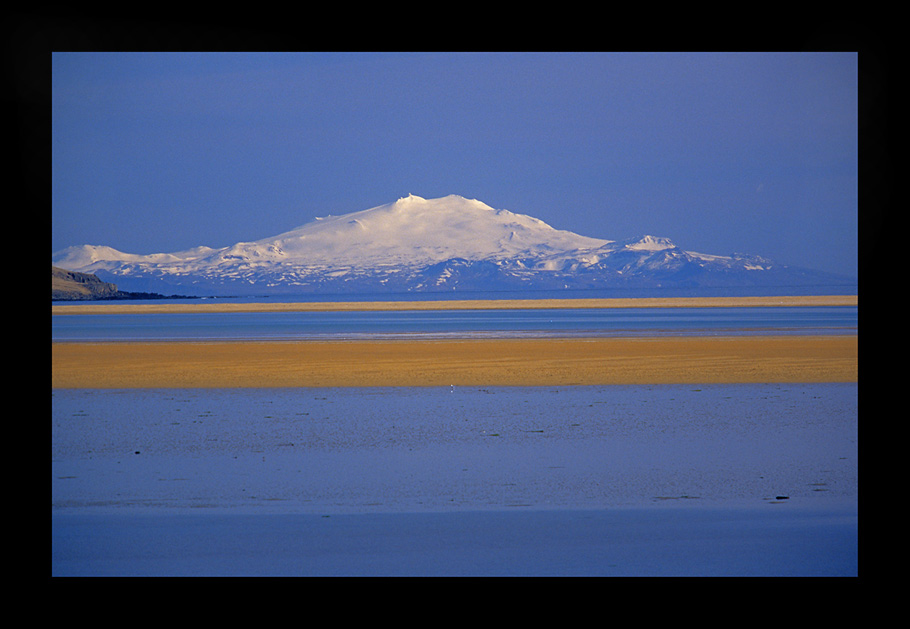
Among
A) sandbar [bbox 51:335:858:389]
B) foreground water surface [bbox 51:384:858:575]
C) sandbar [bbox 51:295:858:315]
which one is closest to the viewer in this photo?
foreground water surface [bbox 51:384:858:575]

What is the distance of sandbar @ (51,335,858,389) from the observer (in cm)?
1459

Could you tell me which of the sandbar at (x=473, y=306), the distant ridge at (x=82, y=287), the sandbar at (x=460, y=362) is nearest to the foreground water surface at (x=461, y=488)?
the sandbar at (x=460, y=362)

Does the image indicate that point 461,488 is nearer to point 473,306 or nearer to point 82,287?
point 473,306

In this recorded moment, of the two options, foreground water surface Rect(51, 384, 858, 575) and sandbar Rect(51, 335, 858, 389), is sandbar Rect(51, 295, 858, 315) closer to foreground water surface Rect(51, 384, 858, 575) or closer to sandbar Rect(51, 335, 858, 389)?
sandbar Rect(51, 335, 858, 389)

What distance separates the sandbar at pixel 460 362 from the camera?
575 inches

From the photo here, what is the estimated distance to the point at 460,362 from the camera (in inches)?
679

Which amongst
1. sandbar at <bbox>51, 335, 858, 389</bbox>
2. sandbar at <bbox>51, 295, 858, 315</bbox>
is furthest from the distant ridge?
sandbar at <bbox>51, 335, 858, 389</bbox>

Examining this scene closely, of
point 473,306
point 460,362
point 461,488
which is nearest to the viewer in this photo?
point 461,488

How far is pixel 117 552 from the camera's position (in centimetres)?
550

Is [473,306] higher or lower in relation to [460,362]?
higher

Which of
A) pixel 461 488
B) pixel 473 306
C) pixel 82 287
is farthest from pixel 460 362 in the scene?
pixel 82 287

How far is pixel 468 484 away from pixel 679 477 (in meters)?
1.89

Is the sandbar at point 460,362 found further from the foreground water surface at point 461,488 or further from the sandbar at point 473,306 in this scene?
the sandbar at point 473,306
